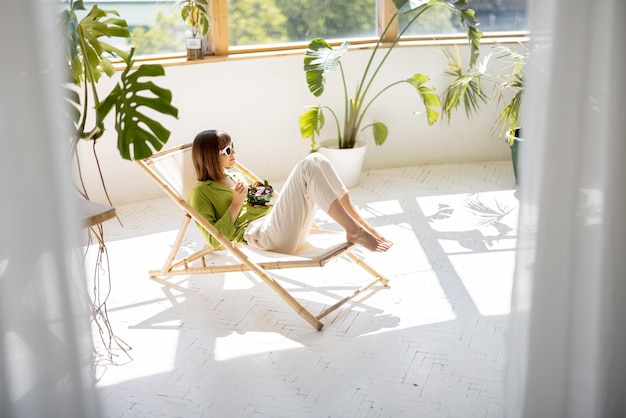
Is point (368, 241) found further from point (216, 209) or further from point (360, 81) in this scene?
point (360, 81)

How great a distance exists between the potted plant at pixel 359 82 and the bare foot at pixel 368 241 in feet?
4.76

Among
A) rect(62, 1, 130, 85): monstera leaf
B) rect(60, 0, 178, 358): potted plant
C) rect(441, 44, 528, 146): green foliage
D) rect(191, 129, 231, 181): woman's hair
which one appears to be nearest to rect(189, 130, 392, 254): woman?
rect(191, 129, 231, 181): woman's hair

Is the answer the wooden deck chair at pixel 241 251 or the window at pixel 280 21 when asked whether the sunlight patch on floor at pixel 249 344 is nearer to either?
the wooden deck chair at pixel 241 251

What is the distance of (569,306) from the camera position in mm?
2689

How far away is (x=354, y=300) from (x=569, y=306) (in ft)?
5.99

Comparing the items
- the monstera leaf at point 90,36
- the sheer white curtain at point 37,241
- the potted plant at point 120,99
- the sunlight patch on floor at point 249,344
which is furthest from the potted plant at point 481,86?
the sheer white curtain at point 37,241

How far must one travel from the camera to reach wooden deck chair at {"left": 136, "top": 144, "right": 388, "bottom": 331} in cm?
411

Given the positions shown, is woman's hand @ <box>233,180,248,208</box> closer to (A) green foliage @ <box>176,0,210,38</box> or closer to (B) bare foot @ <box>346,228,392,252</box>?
(B) bare foot @ <box>346,228,392,252</box>

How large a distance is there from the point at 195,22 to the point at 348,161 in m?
1.52

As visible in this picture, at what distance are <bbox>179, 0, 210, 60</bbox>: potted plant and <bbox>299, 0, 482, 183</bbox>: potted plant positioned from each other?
795 millimetres

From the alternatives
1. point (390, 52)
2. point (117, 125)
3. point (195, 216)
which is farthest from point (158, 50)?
point (117, 125)

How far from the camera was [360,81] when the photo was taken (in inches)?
252

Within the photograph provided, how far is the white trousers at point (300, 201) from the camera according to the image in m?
4.18

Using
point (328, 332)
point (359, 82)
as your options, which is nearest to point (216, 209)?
point (328, 332)
